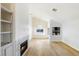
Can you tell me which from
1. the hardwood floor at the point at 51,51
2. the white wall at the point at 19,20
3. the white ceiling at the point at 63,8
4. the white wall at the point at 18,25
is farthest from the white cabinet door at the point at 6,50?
the white ceiling at the point at 63,8

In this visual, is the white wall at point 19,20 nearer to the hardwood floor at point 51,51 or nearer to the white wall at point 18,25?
the white wall at point 18,25

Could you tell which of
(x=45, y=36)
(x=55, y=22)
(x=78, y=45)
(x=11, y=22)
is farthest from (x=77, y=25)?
(x=45, y=36)

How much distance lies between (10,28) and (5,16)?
0.27m

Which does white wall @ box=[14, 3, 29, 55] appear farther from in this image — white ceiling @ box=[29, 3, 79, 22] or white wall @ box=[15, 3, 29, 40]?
white ceiling @ box=[29, 3, 79, 22]

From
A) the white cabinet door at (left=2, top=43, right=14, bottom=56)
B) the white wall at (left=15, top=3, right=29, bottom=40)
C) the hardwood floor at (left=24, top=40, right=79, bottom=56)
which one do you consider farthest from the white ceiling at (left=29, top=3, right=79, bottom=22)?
the white cabinet door at (left=2, top=43, right=14, bottom=56)

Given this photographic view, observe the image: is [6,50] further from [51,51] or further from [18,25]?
[51,51]

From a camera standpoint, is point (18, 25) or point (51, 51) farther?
point (51, 51)

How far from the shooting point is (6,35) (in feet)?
7.93

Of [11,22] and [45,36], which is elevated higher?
[11,22]

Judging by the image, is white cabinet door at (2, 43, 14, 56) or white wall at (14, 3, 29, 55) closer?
white cabinet door at (2, 43, 14, 56)

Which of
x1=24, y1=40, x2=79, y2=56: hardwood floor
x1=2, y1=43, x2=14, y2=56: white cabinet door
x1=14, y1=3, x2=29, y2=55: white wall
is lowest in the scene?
x1=24, y1=40, x2=79, y2=56: hardwood floor

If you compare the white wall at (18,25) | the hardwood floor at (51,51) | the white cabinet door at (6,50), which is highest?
the white wall at (18,25)

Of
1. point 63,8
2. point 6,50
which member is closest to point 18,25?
point 6,50

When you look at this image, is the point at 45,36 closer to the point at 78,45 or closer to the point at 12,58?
the point at 78,45
